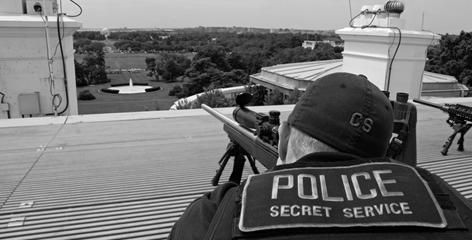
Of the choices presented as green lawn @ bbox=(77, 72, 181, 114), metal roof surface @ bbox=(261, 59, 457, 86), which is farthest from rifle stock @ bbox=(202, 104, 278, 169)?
green lawn @ bbox=(77, 72, 181, 114)

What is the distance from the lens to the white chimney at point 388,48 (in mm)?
8391

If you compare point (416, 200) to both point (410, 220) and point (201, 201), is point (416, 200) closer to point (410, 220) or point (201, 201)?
point (410, 220)

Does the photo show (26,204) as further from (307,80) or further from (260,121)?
(307,80)

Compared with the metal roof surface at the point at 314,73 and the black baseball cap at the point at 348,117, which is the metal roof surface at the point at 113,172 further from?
the metal roof surface at the point at 314,73

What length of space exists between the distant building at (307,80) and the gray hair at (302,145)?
1114 centimetres

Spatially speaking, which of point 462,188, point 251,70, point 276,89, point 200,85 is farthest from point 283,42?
point 462,188

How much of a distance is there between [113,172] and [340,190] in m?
3.06

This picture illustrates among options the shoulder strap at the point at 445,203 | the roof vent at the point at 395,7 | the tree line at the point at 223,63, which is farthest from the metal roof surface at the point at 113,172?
the tree line at the point at 223,63

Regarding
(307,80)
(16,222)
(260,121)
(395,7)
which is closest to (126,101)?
(307,80)

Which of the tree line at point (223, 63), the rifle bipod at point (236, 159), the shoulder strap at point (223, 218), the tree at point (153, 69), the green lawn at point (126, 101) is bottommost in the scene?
the green lawn at point (126, 101)

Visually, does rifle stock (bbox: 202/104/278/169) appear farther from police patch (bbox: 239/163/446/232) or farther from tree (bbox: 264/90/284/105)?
tree (bbox: 264/90/284/105)

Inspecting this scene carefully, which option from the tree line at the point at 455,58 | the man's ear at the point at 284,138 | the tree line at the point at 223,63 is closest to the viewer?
the man's ear at the point at 284,138

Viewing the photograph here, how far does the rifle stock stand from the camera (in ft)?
7.54

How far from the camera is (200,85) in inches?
1479
